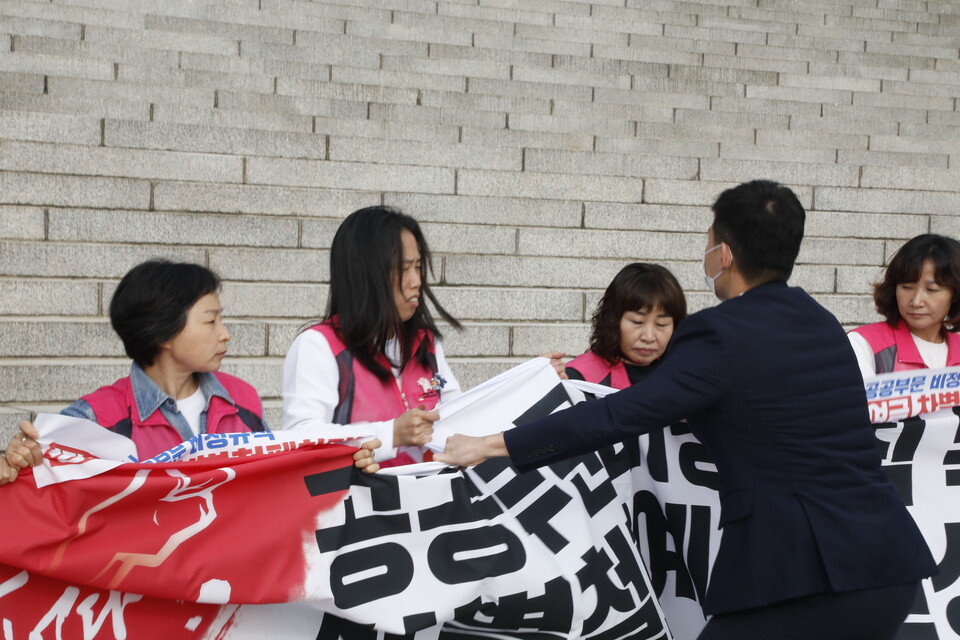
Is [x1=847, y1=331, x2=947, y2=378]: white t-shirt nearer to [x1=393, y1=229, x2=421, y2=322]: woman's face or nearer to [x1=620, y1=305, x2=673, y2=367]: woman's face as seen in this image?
[x1=620, y1=305, x2=673, y2=367]: woman's face

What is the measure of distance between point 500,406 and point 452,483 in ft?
1.27

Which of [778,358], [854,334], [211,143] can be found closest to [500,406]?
[778,358]

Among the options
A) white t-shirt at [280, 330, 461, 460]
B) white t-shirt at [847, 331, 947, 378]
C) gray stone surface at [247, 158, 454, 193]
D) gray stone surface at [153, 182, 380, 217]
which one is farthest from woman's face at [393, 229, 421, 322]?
gray stone surface at [247, 158, 454, 193]

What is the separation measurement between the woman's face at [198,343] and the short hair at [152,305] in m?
0.02

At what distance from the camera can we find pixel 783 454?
232 centimetres

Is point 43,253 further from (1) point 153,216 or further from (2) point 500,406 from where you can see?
(2) point 500,406

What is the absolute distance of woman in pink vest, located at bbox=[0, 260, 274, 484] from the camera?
305 cm

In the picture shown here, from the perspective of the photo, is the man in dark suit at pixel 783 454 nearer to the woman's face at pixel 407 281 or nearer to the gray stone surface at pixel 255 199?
the woman's face at pixel 407 281

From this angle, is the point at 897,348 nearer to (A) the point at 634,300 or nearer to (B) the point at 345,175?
(A) the point at 634,300

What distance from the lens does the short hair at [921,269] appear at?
4.03 m

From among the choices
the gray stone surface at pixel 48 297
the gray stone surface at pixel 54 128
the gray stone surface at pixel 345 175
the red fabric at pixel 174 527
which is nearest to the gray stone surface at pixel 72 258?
the gray stone surface at pixel 48 297

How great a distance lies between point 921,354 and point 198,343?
115 inches

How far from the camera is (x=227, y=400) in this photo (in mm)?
3229

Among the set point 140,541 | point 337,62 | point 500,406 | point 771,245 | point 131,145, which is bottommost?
point 140,541
